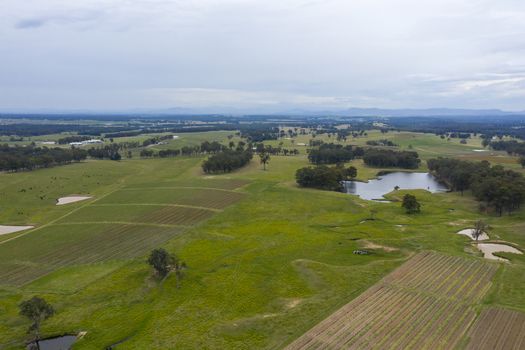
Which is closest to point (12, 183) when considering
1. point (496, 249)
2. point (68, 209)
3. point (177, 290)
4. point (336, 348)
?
point (68, 209)

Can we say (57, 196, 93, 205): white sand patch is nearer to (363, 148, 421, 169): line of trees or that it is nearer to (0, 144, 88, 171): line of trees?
(0, 144, 88, 171): line of trees

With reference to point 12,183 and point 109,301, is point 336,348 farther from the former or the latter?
point 12,183

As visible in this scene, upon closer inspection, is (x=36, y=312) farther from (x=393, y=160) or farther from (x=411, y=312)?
(x=393, y=160)

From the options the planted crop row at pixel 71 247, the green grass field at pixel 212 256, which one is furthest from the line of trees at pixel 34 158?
the planted crop row at pixel 71 247

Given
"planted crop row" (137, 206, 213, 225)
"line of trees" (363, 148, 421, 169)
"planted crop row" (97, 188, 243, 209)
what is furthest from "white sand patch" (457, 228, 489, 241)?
"line of trees" (363, 148, 421, 169)

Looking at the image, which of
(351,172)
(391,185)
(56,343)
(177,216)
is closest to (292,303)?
(56,343)

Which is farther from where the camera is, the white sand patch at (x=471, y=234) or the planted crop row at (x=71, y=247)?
the white sand patch at (x=471, y=234)

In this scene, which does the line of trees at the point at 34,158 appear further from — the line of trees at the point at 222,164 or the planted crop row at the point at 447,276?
the planted crop row at the point at 447,276
